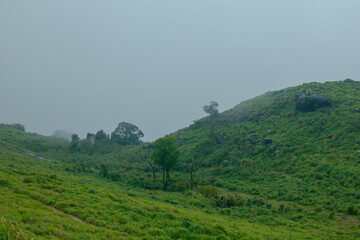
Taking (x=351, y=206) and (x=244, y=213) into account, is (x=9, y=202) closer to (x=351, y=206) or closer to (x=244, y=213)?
(x=244, y=213)

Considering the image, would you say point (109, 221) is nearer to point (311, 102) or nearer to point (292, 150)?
point (292, 150)

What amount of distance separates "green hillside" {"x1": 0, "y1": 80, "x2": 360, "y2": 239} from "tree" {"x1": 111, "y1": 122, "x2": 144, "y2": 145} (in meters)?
8.39

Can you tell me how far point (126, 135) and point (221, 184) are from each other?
62.8 metres

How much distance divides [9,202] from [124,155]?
60207 mm

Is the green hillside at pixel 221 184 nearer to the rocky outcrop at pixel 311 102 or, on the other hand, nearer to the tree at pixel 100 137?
the rocky outcrop at pixel 311 102

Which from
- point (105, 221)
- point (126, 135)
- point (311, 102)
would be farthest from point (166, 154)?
point (126, 135)

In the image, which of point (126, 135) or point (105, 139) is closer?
point (105, 139)

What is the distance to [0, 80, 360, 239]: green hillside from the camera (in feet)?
45.8

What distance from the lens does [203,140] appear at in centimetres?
6825

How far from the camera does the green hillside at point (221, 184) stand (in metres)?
14.0

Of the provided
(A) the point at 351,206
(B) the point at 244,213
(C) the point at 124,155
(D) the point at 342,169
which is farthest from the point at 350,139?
(C) the point at 124,155

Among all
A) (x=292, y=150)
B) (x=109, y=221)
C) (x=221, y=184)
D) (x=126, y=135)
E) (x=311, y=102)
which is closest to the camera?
(x=109, y=221)

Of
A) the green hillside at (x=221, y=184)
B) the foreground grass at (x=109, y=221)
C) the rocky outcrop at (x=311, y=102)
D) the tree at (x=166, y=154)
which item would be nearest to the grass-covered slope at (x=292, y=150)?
the green hillside at (x=221, y=184)

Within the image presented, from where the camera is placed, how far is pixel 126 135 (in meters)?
97.6
